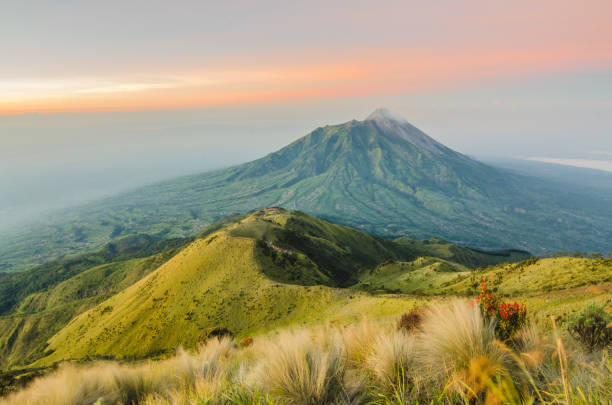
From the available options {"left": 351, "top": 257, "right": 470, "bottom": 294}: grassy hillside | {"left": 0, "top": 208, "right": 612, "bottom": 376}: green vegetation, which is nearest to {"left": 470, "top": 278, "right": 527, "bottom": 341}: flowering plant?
{"left": 0, "top": 208, "right": 612, "bottom": 376}: green vegetation

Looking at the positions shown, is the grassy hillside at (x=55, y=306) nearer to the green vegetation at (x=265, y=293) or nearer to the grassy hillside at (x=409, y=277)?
the green vegetation at (x=265, y=293)

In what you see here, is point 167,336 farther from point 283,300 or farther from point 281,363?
point 281,363

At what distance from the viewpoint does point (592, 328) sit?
586 cm

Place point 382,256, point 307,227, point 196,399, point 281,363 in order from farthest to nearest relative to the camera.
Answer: point 382,256, point 307,227, point 281,363, point 196,399

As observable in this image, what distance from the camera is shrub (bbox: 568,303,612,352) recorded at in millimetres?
5641

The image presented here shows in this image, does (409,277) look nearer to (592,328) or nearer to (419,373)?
(592,328)

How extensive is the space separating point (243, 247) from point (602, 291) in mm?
49345

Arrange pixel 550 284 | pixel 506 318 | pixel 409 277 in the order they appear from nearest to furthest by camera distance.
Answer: pixel 506 318
pixel 550 284
pixel 409 277

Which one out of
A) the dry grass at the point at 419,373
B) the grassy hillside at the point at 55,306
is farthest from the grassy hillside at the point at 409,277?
the grassy hillside at the point at 55,306

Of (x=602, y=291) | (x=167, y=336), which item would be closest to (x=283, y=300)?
(x=167, y=336)

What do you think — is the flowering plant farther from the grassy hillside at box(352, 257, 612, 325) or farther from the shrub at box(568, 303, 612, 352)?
the grassy hillside at box(352, 257, 612, 325)

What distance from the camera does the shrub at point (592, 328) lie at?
564cm

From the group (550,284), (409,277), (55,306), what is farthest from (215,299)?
(55,306)

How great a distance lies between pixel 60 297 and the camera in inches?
5910
